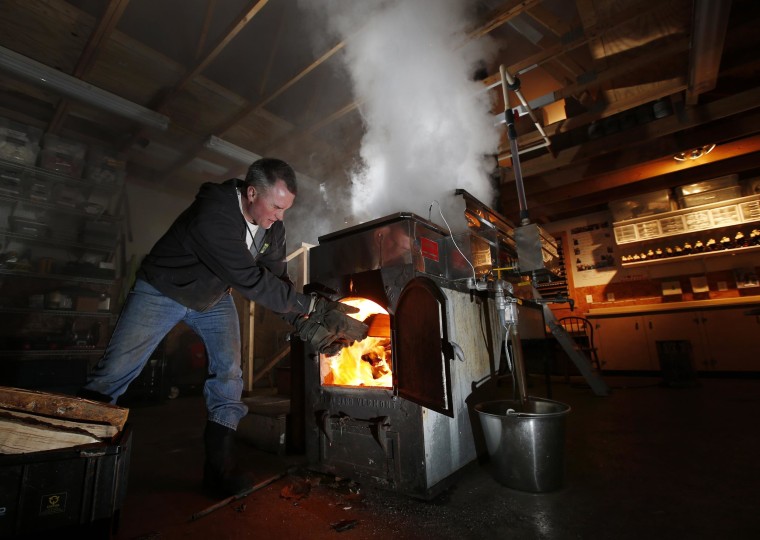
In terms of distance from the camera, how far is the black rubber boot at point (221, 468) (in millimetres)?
1840

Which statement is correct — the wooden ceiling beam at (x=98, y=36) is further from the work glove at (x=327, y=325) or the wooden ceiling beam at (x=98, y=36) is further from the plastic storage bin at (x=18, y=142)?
the work glove at (x=327, y=325)

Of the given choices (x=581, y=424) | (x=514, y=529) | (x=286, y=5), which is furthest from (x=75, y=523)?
(x=286, y=5)

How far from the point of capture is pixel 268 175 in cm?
201

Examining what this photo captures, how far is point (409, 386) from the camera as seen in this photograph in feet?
5.96

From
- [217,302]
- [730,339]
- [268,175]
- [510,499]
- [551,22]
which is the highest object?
[551,22]

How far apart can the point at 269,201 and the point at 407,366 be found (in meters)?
1.28

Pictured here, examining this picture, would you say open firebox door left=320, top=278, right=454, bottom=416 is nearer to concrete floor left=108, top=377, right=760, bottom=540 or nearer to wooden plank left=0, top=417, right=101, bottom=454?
concrete floor left=108, top=377, right=760, bottom=540

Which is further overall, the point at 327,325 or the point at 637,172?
the point at 637,172

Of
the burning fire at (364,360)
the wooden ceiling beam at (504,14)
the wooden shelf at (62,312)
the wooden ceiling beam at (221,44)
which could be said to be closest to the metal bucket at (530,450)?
the burning fire at (364,360)

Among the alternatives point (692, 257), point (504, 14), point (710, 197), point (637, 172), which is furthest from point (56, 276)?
point (710, 197)

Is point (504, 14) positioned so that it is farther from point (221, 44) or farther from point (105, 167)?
point (105, 167)

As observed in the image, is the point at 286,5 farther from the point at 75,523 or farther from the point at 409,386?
the point at 75,523

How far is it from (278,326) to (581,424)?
5312 mm

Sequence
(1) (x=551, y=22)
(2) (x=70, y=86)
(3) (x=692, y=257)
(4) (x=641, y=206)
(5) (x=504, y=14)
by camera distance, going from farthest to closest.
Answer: (4) (x=641, y=206)
(3) (x=692, y=257)
(2) (x=70, y=86)
(1) (x=551, y=22)
(5) (x=504, y=14)
